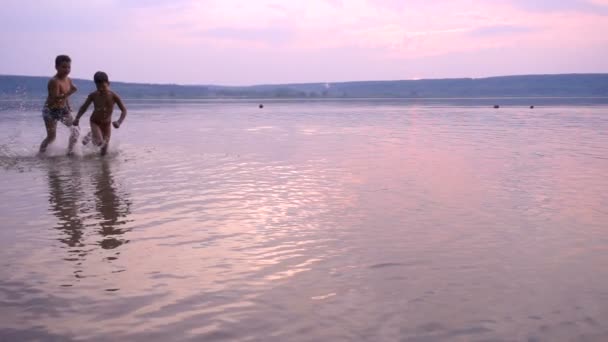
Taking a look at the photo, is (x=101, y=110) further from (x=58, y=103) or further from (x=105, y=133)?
(x=58, y=103)

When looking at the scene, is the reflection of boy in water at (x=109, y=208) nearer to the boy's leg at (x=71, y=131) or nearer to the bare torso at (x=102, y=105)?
the bare torso at (x=102, y=105)

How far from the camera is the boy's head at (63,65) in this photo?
1243 cm

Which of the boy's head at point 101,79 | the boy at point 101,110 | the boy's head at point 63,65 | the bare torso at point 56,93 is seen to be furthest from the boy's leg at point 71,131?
the boy's head at point 101,79

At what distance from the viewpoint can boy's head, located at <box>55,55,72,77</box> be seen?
40.8 ft

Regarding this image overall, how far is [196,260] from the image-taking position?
485 cm

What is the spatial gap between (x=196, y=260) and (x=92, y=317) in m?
1.32

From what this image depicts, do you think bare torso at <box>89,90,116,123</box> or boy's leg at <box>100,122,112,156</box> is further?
boy's leg at <box>100,122,112,156</box>

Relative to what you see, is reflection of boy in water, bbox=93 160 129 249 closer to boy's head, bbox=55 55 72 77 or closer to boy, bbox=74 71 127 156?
boy, bbox=74 71 127 156

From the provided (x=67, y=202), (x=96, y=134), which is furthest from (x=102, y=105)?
(x=67, y=202)

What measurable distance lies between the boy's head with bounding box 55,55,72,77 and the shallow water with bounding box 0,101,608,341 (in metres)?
2.98

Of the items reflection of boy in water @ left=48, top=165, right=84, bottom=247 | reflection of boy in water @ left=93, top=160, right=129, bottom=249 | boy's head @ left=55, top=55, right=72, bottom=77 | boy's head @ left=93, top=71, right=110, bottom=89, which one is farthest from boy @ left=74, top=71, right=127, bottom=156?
reflection of boy in water @ left=93, top=160, right=129, bottom=249

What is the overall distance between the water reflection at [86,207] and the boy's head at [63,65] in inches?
107

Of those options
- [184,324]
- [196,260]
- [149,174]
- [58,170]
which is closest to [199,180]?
[149,174]

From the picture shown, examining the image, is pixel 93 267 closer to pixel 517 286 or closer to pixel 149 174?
pixel 517 286
